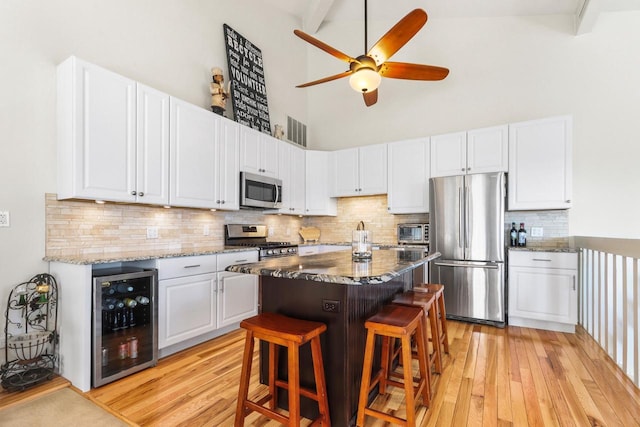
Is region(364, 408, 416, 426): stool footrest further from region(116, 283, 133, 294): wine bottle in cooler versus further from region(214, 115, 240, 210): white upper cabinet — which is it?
region(214, 115, 240, 210): white upper cabinet

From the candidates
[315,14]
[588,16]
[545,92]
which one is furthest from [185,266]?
[588,16]

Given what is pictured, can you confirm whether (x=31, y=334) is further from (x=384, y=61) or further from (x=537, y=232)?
(x=537, y=232)

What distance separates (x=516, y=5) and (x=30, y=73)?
17.1ft

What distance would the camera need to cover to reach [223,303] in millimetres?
3109

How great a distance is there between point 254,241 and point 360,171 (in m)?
1.89

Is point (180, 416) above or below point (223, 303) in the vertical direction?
below

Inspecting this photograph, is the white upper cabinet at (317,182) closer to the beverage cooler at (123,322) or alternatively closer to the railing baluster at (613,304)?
the beverage cooler at (123,322)

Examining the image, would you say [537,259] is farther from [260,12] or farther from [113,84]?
[260,12]

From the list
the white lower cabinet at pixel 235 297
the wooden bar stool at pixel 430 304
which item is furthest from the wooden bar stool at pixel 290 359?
the white lower cabinet at pixel 235 297

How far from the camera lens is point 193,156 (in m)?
3.15

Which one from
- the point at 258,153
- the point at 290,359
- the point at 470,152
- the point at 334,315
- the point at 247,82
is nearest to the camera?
the point at 290,359

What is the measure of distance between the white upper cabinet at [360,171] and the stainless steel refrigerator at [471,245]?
0.96 m

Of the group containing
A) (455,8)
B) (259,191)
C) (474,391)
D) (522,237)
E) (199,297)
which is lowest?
(474,391)

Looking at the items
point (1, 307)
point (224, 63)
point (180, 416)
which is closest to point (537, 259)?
point (180, 416)
